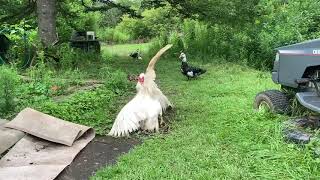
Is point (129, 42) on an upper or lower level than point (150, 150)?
lower

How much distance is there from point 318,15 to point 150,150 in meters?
9.12

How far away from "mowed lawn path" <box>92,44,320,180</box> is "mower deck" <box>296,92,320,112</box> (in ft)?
1.16

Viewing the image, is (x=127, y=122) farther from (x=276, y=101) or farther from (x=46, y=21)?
(x=46, y=21)

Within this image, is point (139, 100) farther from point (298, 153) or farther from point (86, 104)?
point (298, 153)

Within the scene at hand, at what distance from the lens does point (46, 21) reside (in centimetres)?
1127

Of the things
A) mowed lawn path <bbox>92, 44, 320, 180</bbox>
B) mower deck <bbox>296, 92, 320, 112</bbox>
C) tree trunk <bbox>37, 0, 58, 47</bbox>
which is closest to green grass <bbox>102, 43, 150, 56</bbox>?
tree trunk <bbox>37, 0, 58, 47</bbox>

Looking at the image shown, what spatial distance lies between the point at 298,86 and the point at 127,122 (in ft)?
6.91

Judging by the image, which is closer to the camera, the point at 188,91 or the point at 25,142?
the point at 25,142

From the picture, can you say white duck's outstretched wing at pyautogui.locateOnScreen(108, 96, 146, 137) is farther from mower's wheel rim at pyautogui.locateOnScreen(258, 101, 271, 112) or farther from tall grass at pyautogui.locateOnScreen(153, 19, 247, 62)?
tall grass at pyautogui.locateOnScreen(153, 19, 247, 62)

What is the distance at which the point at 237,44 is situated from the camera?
14250mm

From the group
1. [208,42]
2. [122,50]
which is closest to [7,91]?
[208,42]

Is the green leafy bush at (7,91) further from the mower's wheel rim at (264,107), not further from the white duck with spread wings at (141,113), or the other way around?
the mower's wheel rim at (264,107)

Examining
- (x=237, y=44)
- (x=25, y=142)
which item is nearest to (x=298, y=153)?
(x=25, y=142)

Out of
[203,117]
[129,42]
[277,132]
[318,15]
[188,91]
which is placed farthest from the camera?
[129,42]
